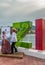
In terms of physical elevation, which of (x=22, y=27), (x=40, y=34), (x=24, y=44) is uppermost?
(x=22, y=27)

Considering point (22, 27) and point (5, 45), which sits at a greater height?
point (22, 27)

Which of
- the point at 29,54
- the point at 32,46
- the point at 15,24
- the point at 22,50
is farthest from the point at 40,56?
the point at 15,24

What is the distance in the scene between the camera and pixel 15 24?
8930mm

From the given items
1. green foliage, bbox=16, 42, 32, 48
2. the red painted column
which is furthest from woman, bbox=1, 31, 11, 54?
the red painted column

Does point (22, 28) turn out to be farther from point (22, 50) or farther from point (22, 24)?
point (22, 50)

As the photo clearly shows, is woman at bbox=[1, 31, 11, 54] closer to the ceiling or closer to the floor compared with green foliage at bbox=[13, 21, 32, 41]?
closer to the floor

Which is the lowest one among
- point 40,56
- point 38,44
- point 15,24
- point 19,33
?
point 40,56

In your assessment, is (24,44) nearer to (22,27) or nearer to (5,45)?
(22,27)

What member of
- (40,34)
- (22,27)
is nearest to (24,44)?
(22,27)

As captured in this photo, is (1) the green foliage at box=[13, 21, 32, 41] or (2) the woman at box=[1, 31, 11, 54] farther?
(1) the green foliage at box=[13, 21, 32, 41]

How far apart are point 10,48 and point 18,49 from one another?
1.03m

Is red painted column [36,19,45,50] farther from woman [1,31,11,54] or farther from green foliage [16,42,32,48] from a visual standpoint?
woman [1,31,11,54]

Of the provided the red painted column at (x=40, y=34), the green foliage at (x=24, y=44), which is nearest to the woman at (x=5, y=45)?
the green foliage at (x=24, y=44)

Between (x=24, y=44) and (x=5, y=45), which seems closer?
(x=5, y=45)
